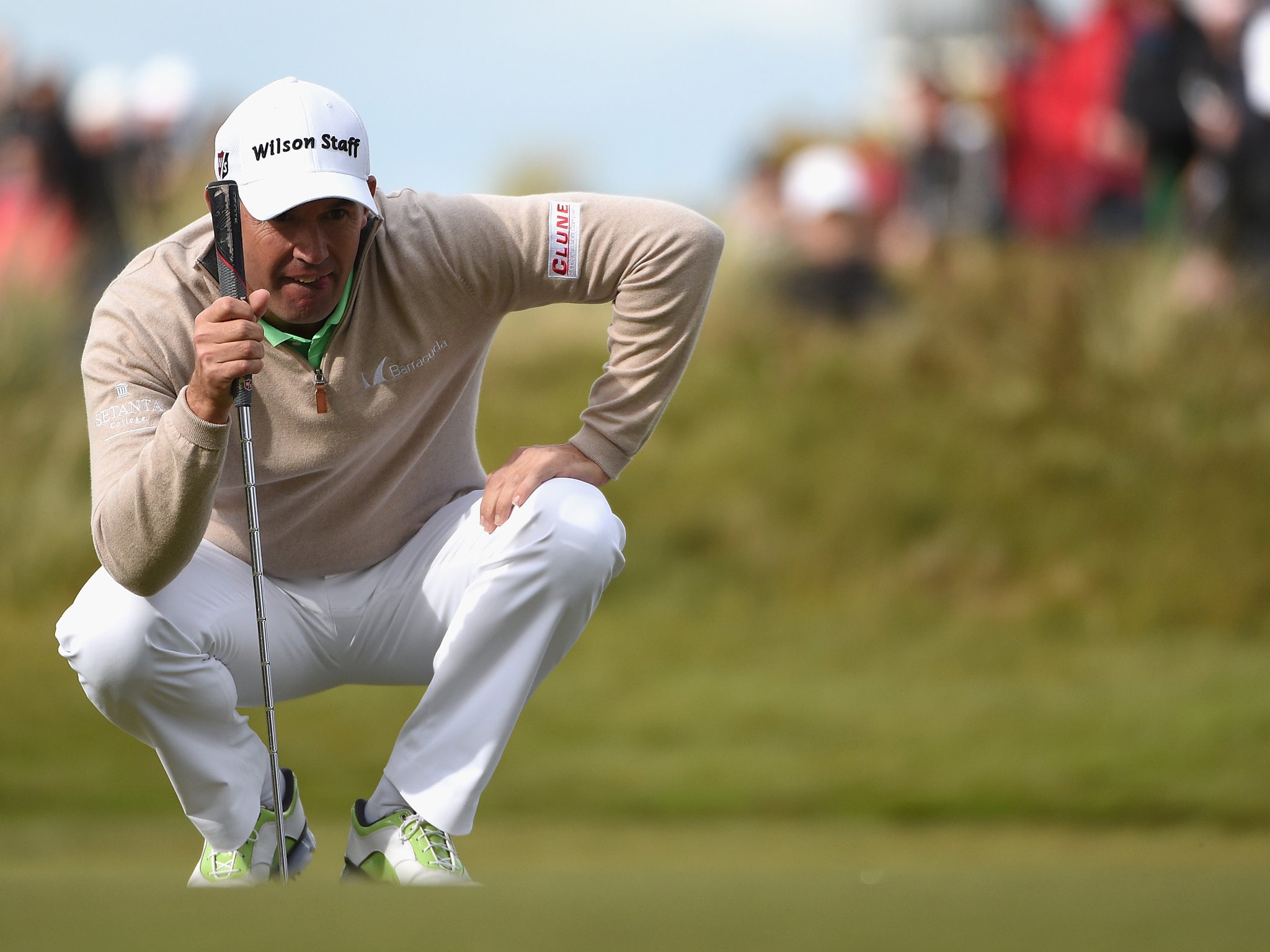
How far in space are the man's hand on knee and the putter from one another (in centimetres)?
49

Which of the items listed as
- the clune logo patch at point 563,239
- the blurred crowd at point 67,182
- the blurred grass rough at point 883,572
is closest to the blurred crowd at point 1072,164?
the blurred grass rough at point 883,572

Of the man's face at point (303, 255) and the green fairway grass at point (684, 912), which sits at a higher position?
the man's face at point (303, 255)

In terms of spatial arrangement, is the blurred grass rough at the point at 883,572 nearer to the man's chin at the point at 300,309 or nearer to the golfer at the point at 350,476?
the golfer at the point at 350,476

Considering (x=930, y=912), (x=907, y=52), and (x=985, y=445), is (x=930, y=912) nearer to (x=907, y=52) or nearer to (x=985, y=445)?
(x=985, y=445)

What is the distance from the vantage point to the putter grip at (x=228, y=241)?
3320mm

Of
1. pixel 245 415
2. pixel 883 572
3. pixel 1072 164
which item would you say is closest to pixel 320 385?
pixel 245 415

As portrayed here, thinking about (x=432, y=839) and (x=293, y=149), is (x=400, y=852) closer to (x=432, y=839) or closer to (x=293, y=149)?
(x=432, y=839)

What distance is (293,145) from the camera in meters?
3.42

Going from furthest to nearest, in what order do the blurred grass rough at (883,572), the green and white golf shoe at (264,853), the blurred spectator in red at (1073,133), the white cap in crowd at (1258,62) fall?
the blurred spectator in red at (1073,133), the white cap in crowd at (1258,62), the blurred grass rough at (883,572), the green and white golf shoe at (264,853)

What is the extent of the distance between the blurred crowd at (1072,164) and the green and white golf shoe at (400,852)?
5938mm

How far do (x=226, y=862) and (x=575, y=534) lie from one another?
1006mm

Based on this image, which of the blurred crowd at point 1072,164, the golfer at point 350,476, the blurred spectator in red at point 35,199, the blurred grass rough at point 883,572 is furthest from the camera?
the blurred spectator in red at point 35,199

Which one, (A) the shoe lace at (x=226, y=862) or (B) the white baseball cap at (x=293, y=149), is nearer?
(B) the white baseball cap at (x=293, y=149)

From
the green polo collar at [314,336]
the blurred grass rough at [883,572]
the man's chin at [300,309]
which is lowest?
the blurred grass rough at [883,572]
